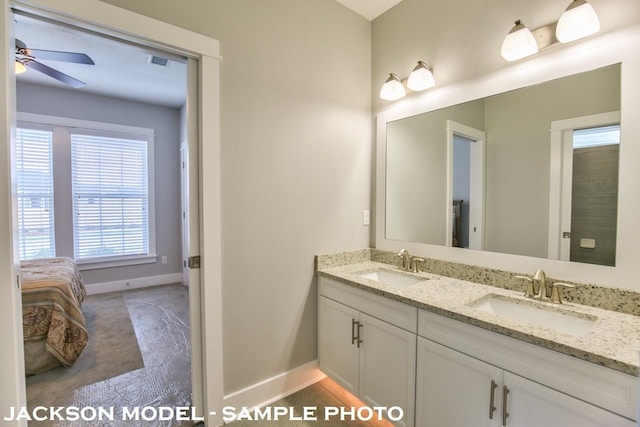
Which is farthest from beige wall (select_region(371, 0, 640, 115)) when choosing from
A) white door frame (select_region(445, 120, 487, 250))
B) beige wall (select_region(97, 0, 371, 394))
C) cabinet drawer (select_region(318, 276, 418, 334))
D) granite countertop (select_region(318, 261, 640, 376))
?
cabinet drawer (select_region(318, 276, 418, 334))

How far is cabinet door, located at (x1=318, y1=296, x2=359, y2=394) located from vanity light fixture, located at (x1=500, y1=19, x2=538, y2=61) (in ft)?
5.38

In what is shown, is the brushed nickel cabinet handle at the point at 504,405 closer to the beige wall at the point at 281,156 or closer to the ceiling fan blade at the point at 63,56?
the beige wall at the point at 281,156

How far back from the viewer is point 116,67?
320 centimetres

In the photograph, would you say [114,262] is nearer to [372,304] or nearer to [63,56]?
[63,56]

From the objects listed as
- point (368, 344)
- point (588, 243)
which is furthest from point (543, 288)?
point (368, 344)

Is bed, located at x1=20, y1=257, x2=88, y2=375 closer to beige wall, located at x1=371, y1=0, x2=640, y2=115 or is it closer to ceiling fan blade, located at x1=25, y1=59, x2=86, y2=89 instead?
ceiling fan blade, located at x1=25, y1=59, x2=86, y2=89

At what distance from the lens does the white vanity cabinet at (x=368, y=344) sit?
1.52 metres

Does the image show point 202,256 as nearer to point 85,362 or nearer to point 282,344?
point 282,344

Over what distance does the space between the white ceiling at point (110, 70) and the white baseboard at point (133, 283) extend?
265cm

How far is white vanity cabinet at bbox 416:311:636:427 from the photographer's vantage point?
0.95m

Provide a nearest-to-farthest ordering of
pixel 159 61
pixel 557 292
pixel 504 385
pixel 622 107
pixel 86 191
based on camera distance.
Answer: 1. pixel 504 385
2. pixel 622 107
3. pixel 557 292
4. pixel 159 61
5. pixel 86 191

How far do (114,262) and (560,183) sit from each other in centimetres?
508

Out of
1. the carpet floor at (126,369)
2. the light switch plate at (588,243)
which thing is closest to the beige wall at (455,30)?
the light switch plate at (588,243)

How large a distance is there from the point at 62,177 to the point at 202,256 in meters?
3.62
